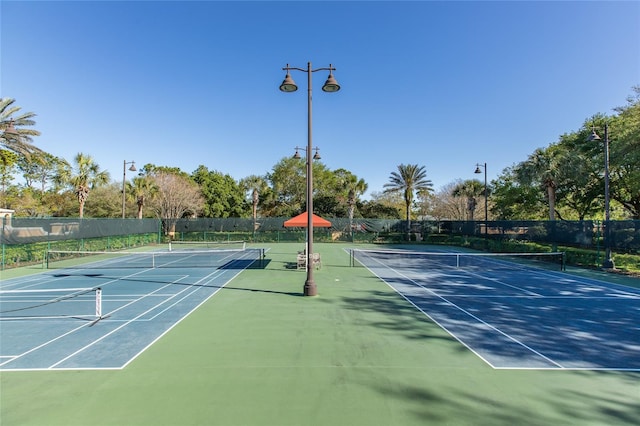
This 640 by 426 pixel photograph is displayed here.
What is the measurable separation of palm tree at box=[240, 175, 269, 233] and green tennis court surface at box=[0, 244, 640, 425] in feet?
114

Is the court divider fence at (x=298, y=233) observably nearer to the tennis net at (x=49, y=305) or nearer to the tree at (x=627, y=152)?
the tree at (x=627, y=152)

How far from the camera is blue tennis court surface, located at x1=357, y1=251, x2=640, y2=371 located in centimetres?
702

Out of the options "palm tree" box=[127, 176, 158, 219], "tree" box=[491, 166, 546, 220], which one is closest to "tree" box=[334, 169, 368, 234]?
"tree" box=[491, 166, 546, 220]

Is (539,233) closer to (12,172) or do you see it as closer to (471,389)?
(471,389)

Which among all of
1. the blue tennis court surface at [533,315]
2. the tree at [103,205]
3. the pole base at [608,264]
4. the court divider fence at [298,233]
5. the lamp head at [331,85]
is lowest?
the blue tennis court surface at [533,315]

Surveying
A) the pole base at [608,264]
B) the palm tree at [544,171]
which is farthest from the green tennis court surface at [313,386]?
the palm tree at [544,171]

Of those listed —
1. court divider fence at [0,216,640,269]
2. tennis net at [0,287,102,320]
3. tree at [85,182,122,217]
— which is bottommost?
tennis net at [0,287,102,320]

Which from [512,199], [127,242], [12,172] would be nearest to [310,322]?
[127,242]

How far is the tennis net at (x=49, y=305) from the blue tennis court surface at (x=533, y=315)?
10224 millimetres

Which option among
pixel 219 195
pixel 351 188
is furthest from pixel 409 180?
pixel 219 195

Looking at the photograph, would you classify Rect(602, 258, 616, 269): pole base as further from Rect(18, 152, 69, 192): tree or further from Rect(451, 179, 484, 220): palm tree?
Rect(18, 152, 69, 192): tree

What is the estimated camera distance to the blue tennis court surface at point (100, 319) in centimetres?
698

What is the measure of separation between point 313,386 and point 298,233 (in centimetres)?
3644

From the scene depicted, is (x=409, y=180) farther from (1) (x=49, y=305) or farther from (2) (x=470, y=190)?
(1) (x=49, y=305)
